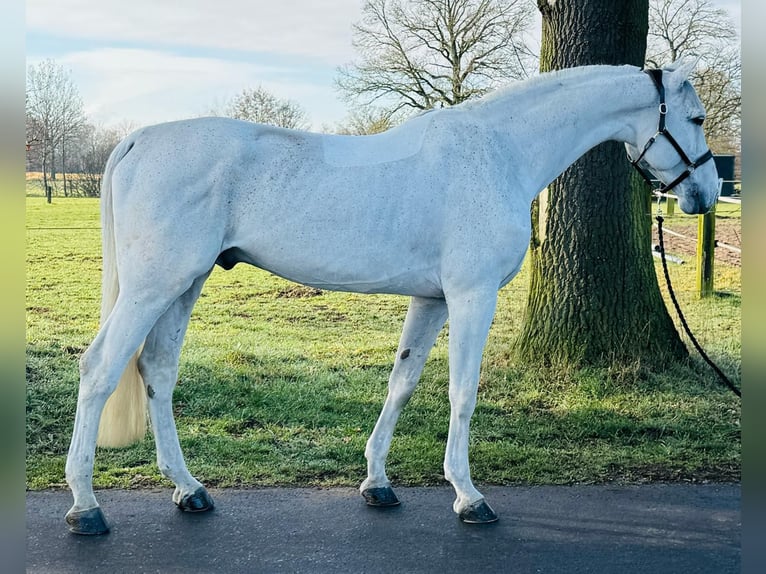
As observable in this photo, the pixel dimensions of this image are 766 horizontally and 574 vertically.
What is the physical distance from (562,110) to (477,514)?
1.97m

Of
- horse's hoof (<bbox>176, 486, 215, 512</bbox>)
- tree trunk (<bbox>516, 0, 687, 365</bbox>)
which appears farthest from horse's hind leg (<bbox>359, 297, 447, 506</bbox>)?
tree trunk (<bbox>516, 0, 687, 365</bbox>)

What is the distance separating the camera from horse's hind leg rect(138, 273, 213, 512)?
3887 mm

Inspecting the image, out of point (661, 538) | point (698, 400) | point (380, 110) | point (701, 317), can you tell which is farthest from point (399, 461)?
point (380, 110)

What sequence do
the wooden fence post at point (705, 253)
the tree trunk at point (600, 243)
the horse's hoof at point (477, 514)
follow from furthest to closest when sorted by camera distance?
the wooden fence post at point (705, 253) < the tree trunk at point (600, 243) < the horse's hoof at point (477, 514)

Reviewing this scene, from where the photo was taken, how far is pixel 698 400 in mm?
5781

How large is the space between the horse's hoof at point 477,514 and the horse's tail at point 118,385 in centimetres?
162

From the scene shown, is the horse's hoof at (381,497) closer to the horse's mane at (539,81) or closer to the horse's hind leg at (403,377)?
the horse's hind leg at (403,377)

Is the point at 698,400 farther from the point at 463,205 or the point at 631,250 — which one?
the point at 463,205

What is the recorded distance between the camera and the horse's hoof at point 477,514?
3770 millimetres

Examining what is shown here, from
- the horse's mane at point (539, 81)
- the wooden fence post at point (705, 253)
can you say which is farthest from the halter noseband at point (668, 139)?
the wooden fence post at point (705, 253)

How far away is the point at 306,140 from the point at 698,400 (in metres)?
3.65

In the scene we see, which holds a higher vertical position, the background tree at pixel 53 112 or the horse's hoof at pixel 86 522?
the background tree at pixel 53 112

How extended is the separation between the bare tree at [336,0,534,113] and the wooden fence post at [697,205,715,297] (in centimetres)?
971

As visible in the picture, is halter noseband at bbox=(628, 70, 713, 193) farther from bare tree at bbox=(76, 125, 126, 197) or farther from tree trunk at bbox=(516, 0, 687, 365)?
bare tree at bbox=(76, 125, 126, 197)
